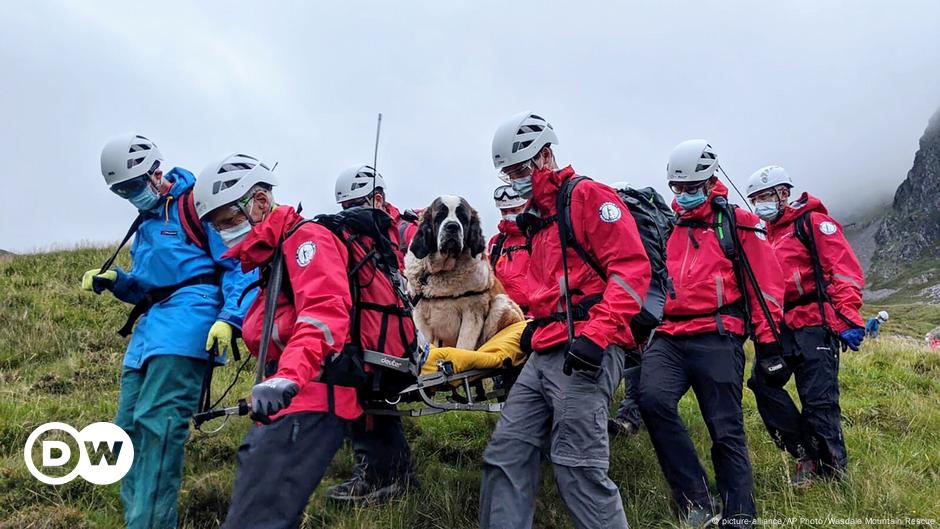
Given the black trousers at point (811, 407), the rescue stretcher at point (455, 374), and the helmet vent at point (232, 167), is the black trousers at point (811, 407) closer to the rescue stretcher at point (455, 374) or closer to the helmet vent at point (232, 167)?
the rescue stretcher at point (455, 374)

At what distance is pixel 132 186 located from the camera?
5.02 m

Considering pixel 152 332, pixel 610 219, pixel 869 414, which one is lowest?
pixel 869 414

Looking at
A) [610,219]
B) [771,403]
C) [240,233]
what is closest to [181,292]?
[240,233]

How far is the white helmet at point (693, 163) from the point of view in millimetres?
5914

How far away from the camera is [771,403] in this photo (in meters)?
6.54

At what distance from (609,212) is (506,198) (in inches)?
182

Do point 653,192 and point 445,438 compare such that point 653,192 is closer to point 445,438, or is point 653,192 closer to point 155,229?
point 445,438

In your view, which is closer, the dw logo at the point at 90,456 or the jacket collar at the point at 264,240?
the jacket collar at the point at 264,240

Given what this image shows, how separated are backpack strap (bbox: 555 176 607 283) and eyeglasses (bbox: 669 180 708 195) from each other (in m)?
2.06

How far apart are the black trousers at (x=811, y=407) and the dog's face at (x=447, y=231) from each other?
2.97m

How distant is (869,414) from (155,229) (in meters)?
8.32

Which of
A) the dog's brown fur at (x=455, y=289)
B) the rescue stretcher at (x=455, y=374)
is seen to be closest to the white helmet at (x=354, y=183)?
the dog's brown fur at (x=455, y=289)

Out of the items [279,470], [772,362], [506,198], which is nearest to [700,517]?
[772,362]

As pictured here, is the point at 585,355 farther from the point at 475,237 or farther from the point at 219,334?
the point at 475,237
